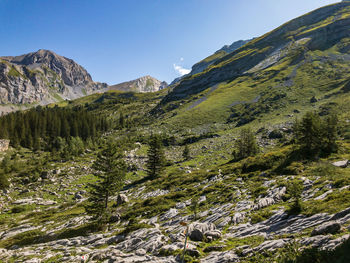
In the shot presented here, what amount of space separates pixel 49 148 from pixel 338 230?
360ft

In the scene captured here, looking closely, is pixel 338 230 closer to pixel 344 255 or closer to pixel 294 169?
pixel 344 255

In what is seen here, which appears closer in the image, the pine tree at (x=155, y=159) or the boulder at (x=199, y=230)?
the boulder at (x=199, y=230)

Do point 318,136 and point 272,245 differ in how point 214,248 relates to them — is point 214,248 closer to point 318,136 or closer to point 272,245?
point 272,245

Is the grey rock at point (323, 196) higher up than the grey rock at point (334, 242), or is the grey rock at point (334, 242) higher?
the grey rock at point (334, 242)

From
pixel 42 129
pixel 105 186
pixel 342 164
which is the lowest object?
pixel 342 164

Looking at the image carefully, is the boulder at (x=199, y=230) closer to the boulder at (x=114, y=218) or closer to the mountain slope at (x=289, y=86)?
the boulder at (x=114, y=218)

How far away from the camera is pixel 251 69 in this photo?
189500 mm

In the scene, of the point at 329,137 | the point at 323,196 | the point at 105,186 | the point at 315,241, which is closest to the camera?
the point at 315,241

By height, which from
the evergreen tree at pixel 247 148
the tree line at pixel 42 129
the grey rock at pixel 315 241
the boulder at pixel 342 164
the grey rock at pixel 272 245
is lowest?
the evergreen tree at pixel 247 148

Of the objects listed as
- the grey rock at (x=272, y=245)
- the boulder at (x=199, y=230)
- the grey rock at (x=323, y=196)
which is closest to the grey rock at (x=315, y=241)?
the grey rock at (x=272, y=245)

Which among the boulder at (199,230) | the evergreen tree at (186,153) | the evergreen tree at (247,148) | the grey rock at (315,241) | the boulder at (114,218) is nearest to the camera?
the grey rock at (315,241)

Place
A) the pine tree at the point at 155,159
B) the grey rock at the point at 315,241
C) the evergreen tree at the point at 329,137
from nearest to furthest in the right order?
the grey rock at the point at 315,241 → the evergreen tree at the point at 329,137 → the pine tree at the point at 155,159

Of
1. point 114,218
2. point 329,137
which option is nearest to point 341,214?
point 329,137

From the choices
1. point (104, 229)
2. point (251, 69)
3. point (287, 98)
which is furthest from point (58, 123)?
point (251, 69)
